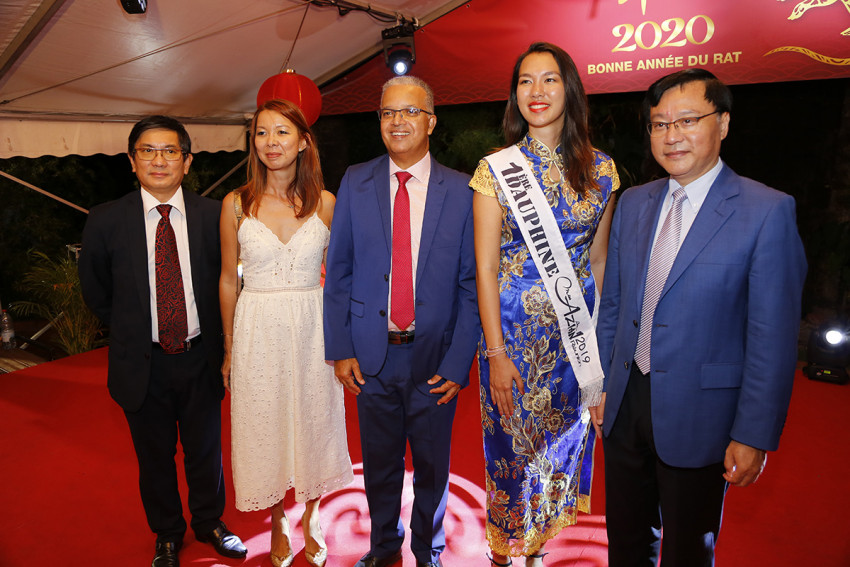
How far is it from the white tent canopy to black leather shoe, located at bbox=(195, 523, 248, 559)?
10.7 feet

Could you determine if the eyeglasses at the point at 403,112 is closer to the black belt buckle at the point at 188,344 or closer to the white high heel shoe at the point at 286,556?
the black belt buckle at the point at 188,344

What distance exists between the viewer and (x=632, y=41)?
4758 mm

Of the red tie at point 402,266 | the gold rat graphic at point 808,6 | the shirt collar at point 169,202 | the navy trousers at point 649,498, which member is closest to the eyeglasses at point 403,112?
the red tie at point 402,266

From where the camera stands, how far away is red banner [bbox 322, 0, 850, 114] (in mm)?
4180

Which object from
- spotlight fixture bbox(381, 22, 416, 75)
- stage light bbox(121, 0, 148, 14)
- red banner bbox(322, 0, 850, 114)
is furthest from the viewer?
spotlight fixture bbox(381, 22, 416, 75)

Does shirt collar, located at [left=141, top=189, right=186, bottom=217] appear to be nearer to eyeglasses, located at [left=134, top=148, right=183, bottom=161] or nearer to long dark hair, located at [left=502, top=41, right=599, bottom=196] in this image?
eyeglasses, located at [left=134, top=148, right=183, bottom=161]

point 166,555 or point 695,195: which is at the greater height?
point 695,195

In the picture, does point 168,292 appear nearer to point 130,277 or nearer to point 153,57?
point 130,277

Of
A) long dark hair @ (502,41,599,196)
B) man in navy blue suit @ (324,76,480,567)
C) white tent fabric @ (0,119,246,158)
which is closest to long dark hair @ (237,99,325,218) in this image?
man in navy blue suit @ (324,76,480,567)

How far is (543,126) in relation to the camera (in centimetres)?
179

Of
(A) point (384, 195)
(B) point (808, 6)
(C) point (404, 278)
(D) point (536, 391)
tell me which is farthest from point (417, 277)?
(B) point (808, 6)

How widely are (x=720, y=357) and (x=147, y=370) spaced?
190cm

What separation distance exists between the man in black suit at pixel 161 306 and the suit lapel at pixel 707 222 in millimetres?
1653

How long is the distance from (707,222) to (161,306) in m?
1.84
